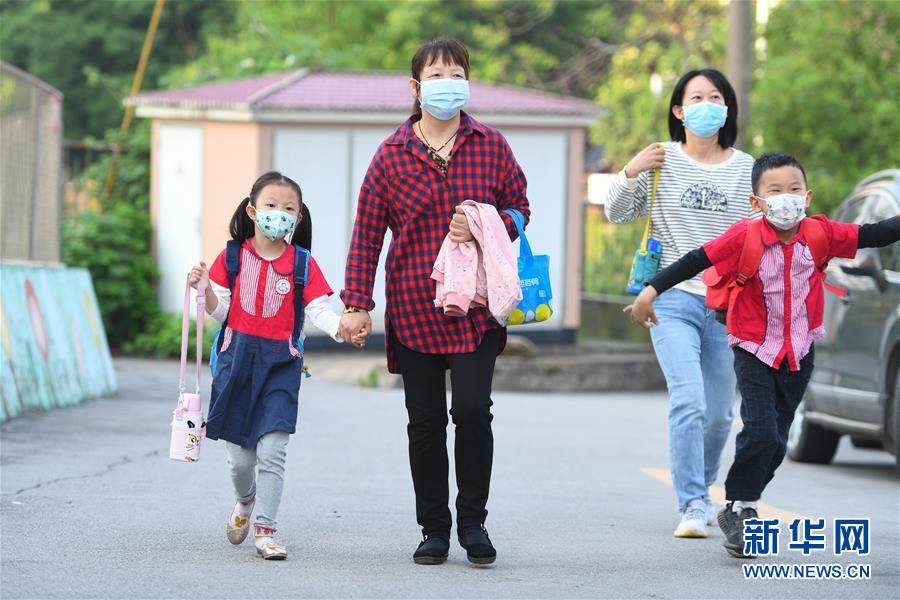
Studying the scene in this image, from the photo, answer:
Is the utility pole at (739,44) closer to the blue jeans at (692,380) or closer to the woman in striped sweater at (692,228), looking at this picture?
the woman in striped sweater at (692,228)

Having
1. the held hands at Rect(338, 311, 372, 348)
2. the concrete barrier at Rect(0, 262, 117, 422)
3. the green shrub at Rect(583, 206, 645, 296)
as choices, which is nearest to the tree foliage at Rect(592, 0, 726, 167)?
the green shrub at Rect(583, 206, 645, 296)

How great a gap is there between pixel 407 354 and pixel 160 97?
15.2 metres

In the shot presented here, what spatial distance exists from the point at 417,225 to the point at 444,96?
19.9 inches

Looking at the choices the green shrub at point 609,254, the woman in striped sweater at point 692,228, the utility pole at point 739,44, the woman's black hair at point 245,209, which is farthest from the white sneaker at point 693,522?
the green shrub at point 609,254

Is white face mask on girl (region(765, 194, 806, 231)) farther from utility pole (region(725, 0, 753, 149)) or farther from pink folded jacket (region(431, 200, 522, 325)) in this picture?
utility pole (region(725, 0, 753, 149))

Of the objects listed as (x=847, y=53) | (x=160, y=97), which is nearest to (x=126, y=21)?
(x=160, y=97)

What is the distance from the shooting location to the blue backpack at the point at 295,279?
20.7 ft

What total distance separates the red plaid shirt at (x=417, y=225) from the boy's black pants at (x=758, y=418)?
41.2 inches

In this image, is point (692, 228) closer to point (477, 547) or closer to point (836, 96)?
point (477, 547)

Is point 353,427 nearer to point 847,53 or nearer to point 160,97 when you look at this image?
point 160,97

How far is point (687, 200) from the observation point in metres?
7.13

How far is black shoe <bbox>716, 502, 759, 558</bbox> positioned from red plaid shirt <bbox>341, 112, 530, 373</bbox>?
1.23m

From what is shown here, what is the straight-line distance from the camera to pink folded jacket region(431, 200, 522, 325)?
19.9 feet

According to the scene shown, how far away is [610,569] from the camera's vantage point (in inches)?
244
